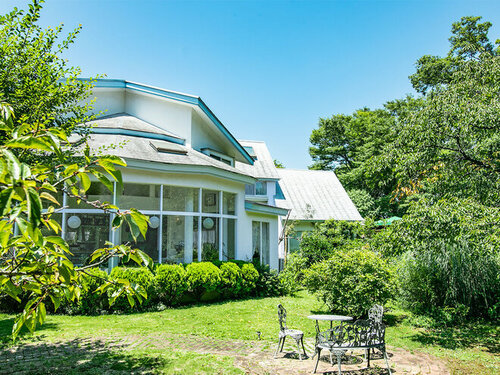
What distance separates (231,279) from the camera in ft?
40.9

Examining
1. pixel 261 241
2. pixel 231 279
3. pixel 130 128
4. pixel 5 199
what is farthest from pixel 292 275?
pixel 5 199

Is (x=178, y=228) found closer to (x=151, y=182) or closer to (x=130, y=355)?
(x=151, y=182)

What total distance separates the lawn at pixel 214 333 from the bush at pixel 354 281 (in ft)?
2.94

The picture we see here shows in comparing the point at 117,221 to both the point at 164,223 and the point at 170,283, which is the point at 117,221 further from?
the point at 164,223

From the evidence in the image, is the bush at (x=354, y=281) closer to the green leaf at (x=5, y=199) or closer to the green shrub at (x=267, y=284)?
the green shrub at (x=267, y=284)

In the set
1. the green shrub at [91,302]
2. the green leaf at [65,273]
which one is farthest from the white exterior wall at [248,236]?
the green leaf at [65,273]

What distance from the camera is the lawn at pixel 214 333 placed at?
21.0 ft

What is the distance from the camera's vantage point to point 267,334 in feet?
27.7

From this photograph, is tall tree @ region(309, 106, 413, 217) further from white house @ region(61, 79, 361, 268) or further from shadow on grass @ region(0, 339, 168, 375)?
shadow on grass @ region(0, 339, 168, 375)

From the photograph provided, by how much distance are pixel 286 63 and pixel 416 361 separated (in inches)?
527

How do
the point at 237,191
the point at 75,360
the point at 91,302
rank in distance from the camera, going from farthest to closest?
the point at 237,191
the point at 91,302
the point at 75,360

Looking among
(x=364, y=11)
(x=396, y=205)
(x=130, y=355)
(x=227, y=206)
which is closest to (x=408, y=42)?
(x=364, y=11)

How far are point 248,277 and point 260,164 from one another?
12.8m

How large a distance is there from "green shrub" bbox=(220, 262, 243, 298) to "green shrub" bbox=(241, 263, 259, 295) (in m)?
0.16
